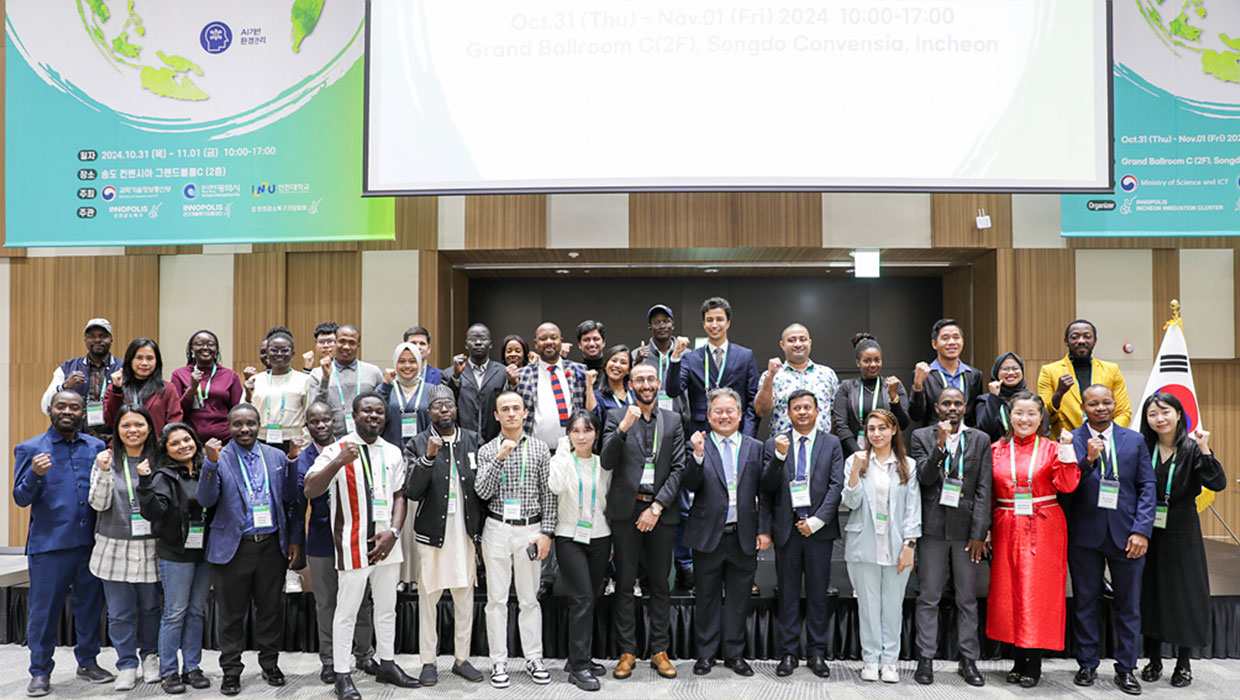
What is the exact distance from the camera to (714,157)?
549cm

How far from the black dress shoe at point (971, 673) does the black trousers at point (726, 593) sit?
109cm

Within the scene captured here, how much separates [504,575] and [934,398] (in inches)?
100.0

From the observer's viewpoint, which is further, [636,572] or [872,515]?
[636,572]

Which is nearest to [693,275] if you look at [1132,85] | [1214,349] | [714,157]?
[714,157]

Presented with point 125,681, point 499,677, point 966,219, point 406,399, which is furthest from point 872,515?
point 125,681

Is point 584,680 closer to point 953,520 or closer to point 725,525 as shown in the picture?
point 725,525

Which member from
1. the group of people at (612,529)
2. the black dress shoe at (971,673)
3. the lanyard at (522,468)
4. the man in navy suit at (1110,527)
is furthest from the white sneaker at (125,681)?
the man in navy suit at (1110,527)

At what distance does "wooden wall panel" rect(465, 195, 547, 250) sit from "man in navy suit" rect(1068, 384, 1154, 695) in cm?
416

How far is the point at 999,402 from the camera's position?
185 inches

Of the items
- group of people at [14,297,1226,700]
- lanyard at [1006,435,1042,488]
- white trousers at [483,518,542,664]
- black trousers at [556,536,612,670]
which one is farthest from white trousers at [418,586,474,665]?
lanyard at [1006,435,1042,488]

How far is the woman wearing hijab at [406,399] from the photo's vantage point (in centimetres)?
456

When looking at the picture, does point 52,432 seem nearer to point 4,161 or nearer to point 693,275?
point 4,161

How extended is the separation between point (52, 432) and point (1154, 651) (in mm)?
5526

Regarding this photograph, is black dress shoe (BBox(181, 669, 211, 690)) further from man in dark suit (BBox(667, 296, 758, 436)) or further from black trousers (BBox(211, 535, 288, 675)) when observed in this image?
man in dark suit (BBox(667, 296, 758, 436))
